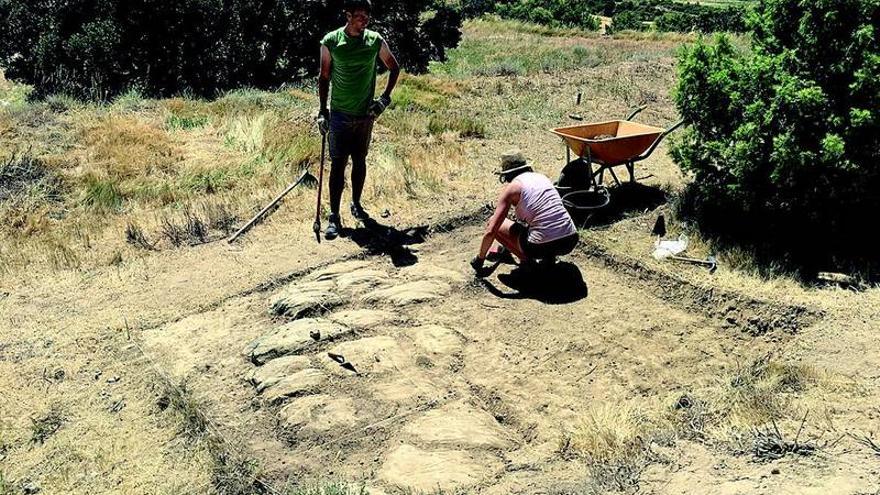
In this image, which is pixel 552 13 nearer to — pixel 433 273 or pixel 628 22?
pixel 628 22

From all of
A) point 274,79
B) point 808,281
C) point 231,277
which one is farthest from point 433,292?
point 274,79

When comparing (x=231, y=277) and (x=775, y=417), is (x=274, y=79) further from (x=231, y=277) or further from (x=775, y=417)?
(x=775, y=417)

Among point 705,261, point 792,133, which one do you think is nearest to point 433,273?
point 705,261

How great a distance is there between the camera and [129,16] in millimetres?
16922

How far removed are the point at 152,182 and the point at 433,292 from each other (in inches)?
155

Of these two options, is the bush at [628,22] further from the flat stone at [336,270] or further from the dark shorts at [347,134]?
the flat stone at [336,270]

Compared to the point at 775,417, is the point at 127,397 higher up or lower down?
lower down

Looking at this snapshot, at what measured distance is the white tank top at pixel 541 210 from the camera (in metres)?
6.34

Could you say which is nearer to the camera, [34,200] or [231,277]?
[231,277]

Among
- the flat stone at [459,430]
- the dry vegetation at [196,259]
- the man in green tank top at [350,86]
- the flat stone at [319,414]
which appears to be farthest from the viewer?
the man in green tank top at [350,86]

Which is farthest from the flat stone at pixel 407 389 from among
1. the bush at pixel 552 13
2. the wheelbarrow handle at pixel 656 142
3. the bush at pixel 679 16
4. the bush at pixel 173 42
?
the bush at pixel 552 13

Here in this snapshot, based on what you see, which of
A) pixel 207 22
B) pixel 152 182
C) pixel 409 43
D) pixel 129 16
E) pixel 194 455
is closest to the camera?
pixel 194 455

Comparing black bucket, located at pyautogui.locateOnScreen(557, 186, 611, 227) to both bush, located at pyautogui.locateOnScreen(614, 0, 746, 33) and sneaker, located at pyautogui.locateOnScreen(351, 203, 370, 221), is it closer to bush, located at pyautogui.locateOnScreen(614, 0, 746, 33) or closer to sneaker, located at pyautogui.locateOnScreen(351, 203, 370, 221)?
sneaker, located at pyautogui.locateOnScreen(351, 203, 370, 221)

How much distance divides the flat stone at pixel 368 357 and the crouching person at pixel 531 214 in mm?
1448
